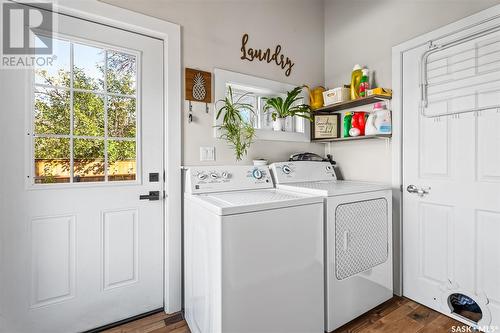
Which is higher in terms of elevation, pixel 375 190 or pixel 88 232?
pixel 375 190

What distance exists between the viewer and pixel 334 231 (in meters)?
1.58

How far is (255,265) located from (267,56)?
183 centimetres

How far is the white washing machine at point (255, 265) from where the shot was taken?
1.20 meters

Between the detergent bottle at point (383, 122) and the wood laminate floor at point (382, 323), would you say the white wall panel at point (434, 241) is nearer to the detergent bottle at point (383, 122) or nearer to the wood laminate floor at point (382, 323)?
the wood laminate floor at point (382, 323)

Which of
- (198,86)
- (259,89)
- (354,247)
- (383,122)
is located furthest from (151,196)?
(383,122)

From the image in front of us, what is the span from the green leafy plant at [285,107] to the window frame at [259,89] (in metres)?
0.09

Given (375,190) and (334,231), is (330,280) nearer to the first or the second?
(334,231)

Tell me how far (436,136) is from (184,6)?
Result: 211cm

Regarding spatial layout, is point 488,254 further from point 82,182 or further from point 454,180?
point 82,182

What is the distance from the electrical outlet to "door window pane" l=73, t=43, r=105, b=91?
804 millimetres

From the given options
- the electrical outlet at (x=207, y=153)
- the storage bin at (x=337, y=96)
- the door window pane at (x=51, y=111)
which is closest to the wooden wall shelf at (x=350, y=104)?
the storage bin at (x=337, y=96)

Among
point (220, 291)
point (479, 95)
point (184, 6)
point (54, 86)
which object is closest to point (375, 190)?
point (479, 95)

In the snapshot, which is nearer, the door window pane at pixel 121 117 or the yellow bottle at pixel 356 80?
the door window pane at pixel 121 117
